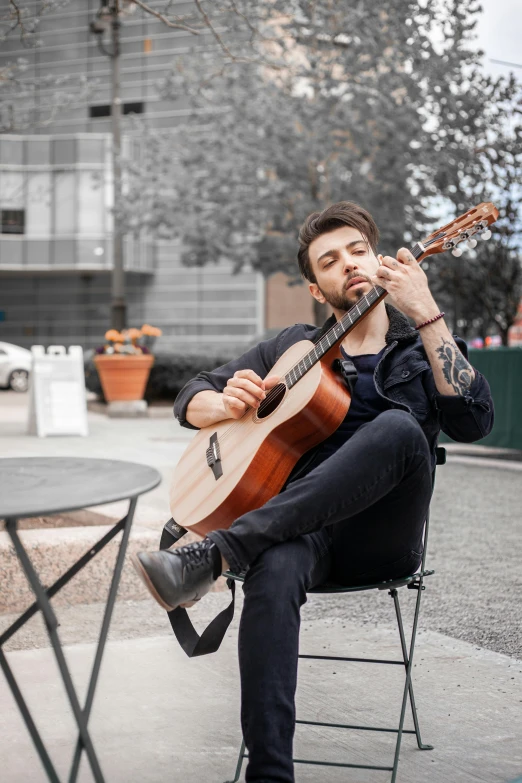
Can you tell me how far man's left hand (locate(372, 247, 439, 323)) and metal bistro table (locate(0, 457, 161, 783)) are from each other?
87cm

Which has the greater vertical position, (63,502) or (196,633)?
(63,502)

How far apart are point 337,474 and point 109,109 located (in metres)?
35.7

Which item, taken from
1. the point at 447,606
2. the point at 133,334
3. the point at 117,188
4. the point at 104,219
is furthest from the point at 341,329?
the point at 104,219

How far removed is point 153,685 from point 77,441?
856 cm

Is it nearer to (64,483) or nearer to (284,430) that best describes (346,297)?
(284,430)

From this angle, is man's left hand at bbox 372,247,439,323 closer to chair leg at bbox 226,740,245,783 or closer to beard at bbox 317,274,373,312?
beard at bbox 317,274,373,312

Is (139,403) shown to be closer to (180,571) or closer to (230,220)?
(230,220)

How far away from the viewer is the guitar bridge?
2756 millimetres

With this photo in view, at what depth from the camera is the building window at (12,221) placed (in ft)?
109

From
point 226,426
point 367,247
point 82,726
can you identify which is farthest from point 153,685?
point 367,247

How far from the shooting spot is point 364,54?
604 inches

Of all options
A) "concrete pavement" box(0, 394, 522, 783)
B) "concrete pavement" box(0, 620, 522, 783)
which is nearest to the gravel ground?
"concrete pavement" box(0, 394, 522, 783)

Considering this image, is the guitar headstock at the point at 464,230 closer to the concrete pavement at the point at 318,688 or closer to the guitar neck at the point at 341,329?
the guitar neck at the point at 341,329

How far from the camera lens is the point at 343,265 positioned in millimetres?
3053
